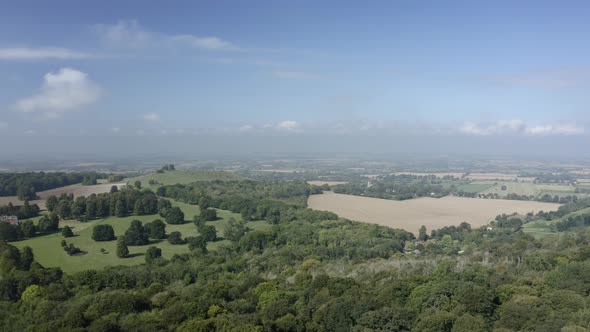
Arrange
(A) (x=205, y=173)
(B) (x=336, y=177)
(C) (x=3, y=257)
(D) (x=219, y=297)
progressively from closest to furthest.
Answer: (D) (x=219, y=297), (C) (x=3, y=257), (A) (x=205, y=173), (B) (x=336, y=177)

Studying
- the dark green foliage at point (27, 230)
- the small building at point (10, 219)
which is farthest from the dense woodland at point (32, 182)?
the dark green foliage at point (27, 230)

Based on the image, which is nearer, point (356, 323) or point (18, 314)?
point (356, 323)

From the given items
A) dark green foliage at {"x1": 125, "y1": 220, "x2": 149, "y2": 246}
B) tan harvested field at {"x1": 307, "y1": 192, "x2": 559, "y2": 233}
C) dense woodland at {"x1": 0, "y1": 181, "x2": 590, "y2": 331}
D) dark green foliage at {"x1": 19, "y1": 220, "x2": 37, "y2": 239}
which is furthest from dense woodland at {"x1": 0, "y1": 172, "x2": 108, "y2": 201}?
tan harvested field at {"x1": 307, "y1": 192, "x2": 559, "y2": 233}

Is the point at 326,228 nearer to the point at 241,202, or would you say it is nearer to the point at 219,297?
the point at 241,202

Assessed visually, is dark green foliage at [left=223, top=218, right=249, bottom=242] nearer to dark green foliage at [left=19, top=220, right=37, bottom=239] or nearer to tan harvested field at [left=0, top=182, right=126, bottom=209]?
dark green foliage at [left=19, top=220, right=37, bottom=239]

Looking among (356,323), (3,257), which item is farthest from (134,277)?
(356,323)

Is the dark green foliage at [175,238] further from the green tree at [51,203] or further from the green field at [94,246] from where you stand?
the green tree at [51,203]

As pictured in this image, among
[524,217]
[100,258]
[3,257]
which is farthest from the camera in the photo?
[524,217]
